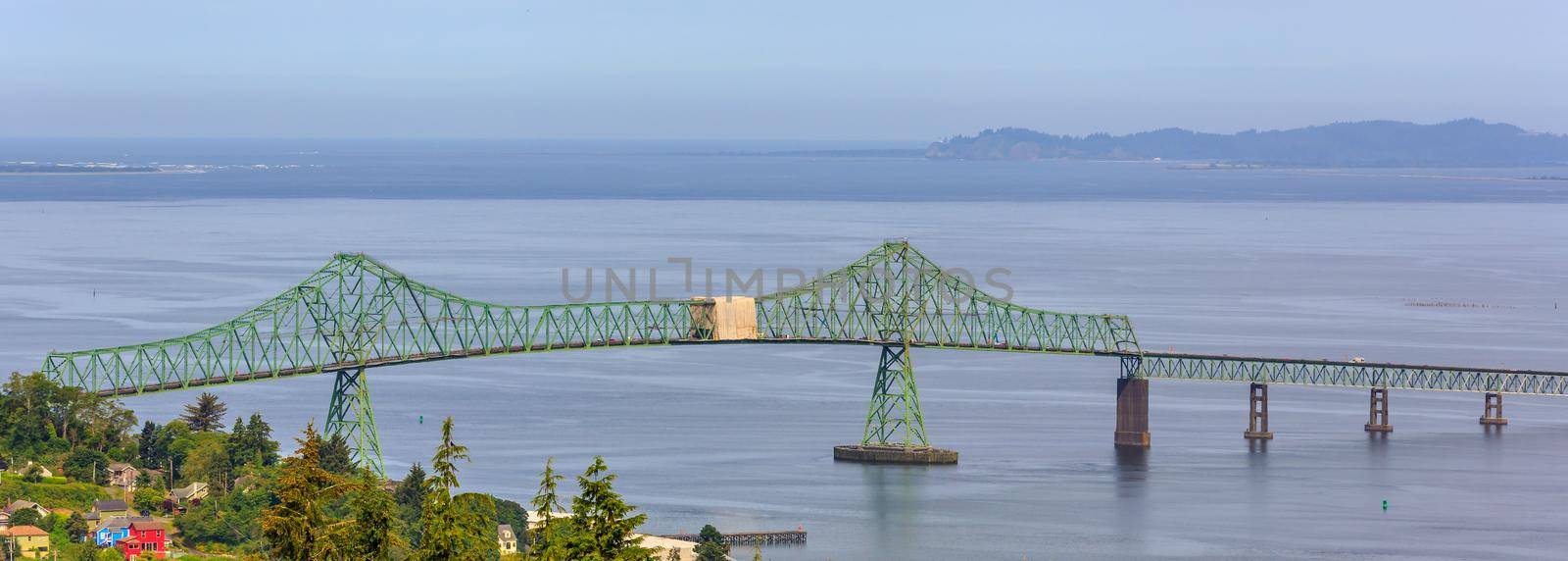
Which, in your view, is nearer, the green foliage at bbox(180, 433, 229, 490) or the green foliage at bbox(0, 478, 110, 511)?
the green foliage at bbox(0, 478, 110, 511)

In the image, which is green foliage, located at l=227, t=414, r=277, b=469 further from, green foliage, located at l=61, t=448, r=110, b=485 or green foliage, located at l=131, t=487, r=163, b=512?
green foliage, located at l=131, t=487, r=163, b=512

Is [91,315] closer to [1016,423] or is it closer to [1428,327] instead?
[1016,423]

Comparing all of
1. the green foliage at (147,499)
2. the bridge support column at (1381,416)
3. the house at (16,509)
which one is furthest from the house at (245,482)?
the bridge support column at (1381,416)

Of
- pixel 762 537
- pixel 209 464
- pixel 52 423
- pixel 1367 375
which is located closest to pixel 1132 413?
pixel 1367 375

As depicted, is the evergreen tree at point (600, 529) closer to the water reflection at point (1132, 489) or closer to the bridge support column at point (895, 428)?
the water reflection at point (1132, 489)

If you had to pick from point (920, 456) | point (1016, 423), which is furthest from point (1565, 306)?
point (920, 456)

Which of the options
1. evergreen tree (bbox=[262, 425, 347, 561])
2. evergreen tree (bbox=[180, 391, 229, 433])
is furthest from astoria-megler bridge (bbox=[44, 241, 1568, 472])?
evergreen tree (bbox=[262, 425, 347, 561])
